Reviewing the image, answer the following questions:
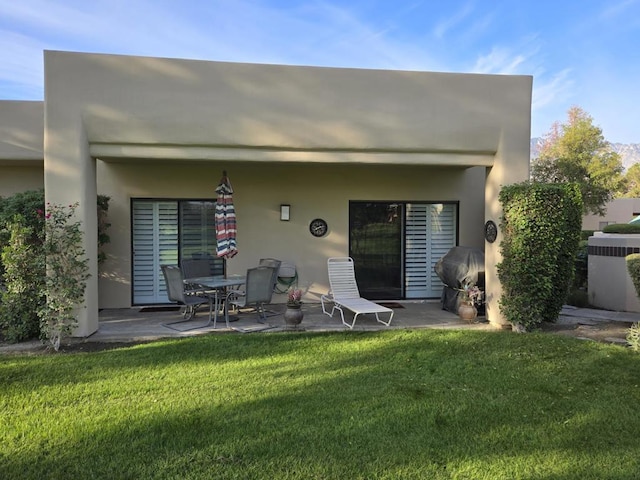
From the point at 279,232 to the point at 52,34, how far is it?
610cm

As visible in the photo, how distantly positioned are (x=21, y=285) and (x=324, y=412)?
442 cm

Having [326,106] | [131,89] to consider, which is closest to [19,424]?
[131,89]

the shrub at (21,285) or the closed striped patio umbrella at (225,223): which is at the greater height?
A: the closed striped patio umbrella at (225,223)

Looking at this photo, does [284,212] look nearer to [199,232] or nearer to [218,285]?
[199,232]

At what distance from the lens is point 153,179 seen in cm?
823

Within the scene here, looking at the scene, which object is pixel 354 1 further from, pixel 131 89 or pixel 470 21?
pixel 131 89

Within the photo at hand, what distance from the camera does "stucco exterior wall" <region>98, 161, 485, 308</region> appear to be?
8.16 metres

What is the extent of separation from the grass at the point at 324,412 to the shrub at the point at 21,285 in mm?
810

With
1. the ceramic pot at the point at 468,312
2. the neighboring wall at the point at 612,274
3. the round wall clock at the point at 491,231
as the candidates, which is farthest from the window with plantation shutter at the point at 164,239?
the neighboring wall at the point at 612,274

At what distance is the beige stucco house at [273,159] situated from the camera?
19.7 feet

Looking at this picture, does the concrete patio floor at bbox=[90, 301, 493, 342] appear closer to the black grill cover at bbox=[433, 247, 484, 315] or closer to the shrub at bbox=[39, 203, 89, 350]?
the black grill cover at bbox=[433, 247, 484, 315]

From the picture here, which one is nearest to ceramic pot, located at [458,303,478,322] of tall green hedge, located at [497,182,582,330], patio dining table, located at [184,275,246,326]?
tall green hedge, located at [497,182,582,330]

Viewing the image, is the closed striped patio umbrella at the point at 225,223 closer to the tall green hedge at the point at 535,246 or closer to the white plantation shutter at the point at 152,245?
the white plantation shutter at the point at 152,245

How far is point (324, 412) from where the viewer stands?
363 cm
